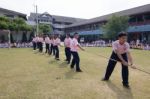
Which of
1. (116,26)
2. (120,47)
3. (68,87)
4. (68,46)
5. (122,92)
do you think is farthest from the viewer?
(116,26)

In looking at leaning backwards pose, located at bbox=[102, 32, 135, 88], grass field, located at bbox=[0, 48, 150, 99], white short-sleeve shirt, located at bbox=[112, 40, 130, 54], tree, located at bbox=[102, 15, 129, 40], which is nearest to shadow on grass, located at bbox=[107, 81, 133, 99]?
grass field, located at bbox=[0, 48, 150, 99]

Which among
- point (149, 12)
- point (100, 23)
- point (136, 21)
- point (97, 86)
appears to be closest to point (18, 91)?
point (97, 86)

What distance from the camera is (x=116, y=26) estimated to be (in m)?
50.0

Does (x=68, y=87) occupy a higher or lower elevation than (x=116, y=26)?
lower

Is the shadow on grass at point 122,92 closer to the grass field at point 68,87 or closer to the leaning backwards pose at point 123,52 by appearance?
the grass field at point 68,87

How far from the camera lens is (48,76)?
11.8 m

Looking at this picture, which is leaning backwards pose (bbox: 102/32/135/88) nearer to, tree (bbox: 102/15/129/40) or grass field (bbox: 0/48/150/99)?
grass field (bbox: 0/48/150/99)

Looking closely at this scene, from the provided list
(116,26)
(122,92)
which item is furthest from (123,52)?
(116,26)

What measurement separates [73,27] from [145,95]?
73.5m

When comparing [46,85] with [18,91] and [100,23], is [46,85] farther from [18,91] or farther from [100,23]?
[100,23]

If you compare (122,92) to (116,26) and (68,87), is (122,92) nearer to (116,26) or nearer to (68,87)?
(68,87)

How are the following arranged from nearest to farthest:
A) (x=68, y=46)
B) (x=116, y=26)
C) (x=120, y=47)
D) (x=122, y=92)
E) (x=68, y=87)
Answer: (x=122, y=92) → (x=68, y=87) → (x=120, y=47) → (x=68, y=46) → (x=116, y=26)

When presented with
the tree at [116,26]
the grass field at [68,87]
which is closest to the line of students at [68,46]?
the grass field at [68,87]

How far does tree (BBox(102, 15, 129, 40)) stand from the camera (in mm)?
49156
